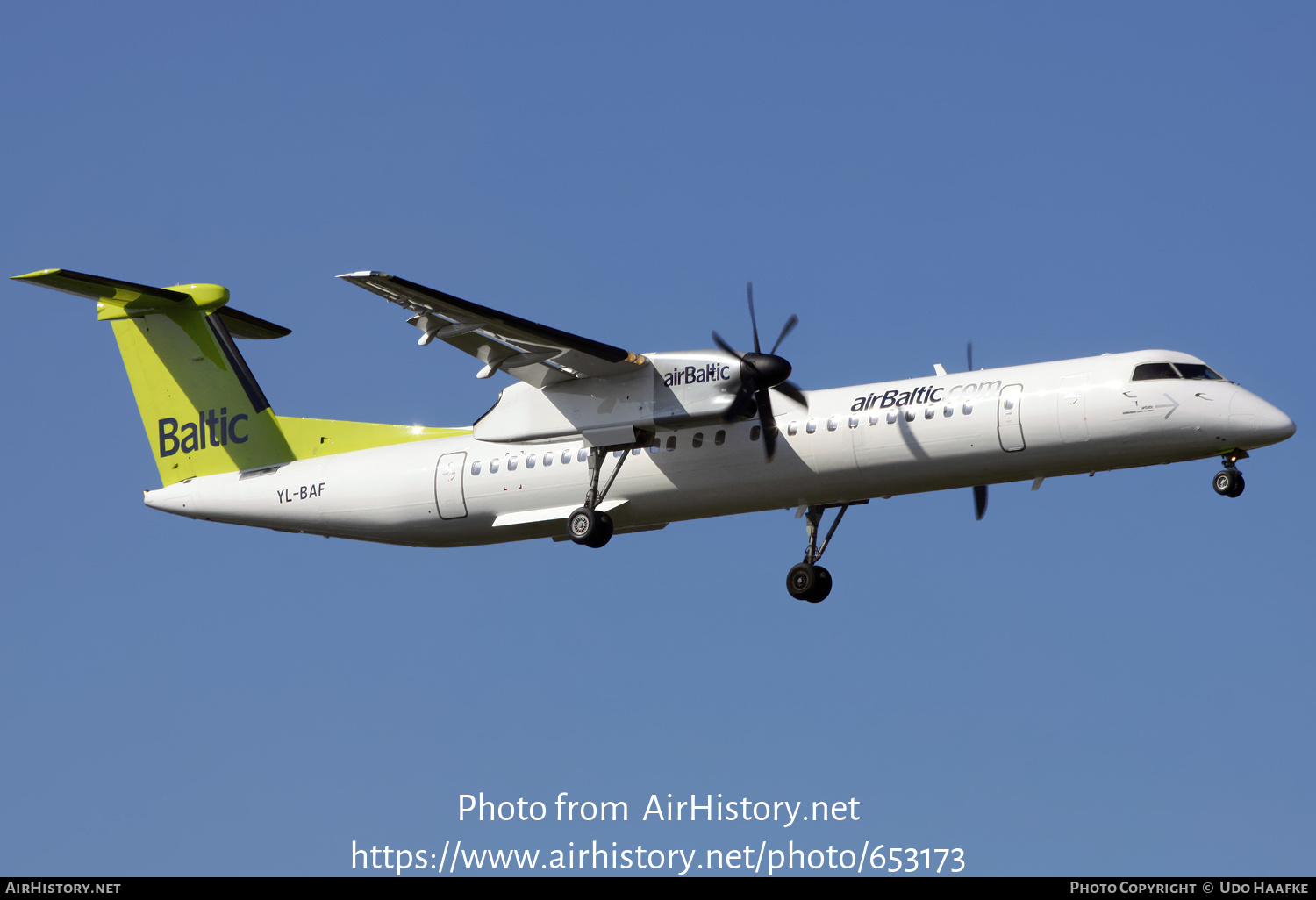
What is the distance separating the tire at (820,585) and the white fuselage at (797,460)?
165 cm

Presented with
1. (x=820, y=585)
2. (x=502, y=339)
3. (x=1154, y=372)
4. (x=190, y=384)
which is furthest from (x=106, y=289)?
(x=1154, y=372)

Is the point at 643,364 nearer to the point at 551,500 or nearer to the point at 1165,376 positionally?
the point at 551,500

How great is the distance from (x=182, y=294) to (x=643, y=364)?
27.5ft

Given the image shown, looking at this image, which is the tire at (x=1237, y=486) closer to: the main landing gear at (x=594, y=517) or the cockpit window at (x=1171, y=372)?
the cockpit window at (x=1171, y=372)

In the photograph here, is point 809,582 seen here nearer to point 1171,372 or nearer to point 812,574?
point 812,574

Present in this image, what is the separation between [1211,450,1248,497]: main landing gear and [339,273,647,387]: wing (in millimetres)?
7529

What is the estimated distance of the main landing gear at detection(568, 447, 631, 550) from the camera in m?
21.9

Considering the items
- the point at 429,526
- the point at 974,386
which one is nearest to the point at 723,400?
the point at 974,386

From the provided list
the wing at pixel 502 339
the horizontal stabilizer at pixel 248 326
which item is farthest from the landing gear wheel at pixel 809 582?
the horizontal stabilizer at pixel 248 326

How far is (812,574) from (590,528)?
3485mm

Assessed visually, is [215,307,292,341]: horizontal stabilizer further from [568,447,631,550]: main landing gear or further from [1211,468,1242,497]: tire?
[1211,468,1242,497]: tire

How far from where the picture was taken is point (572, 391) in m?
22.1

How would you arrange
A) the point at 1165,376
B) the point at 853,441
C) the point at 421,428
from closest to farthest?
the point at 1165,376, the point at 853,441, the point at 421,428

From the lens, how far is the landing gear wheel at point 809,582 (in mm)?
23203
